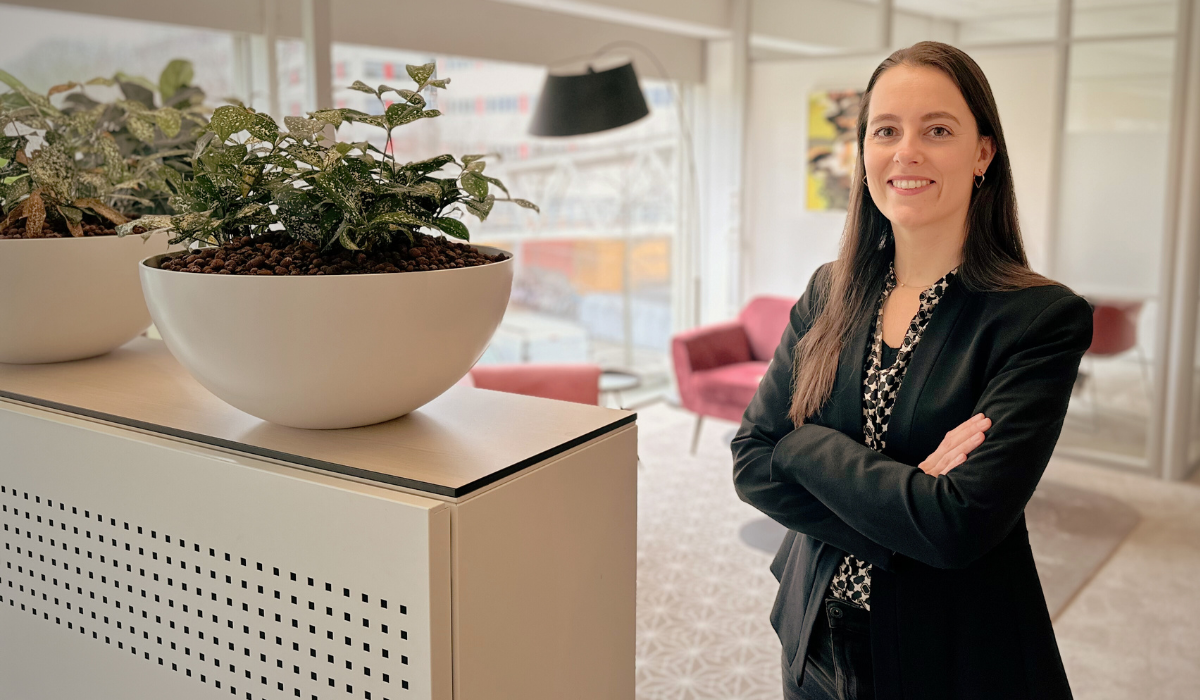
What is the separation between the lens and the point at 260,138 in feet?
3.65

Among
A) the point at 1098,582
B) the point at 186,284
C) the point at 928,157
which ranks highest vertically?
the point at 928,157

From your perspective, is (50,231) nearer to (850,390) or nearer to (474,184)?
(474,184)

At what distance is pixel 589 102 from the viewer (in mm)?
4789

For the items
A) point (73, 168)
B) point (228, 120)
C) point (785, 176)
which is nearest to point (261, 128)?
point (228, 120)

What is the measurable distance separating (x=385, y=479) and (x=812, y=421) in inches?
31.4

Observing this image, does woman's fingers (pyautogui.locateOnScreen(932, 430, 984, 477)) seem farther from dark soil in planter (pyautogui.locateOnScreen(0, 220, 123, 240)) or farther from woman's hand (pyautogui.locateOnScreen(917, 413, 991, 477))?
dark soil in planter (pyautogui.locateOnScreen(0, 220, 123, 240))

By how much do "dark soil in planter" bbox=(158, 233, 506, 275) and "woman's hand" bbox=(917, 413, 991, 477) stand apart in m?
0.72

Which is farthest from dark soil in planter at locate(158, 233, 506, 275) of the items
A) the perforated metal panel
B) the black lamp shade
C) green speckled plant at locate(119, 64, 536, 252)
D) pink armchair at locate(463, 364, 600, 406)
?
the black lamp shade

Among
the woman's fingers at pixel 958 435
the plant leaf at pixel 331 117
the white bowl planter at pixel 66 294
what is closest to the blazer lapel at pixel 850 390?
the woman's fingers at pixel 958 435

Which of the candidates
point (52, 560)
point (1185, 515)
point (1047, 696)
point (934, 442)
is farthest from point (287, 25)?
point (1185, 515)

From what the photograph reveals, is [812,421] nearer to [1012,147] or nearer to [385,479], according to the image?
[385,479]

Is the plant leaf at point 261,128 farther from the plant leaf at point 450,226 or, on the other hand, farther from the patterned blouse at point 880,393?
the patterned blouse at point 880,393

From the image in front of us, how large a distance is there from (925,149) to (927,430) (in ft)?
1.38

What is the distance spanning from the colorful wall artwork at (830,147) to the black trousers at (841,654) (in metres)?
4.89
